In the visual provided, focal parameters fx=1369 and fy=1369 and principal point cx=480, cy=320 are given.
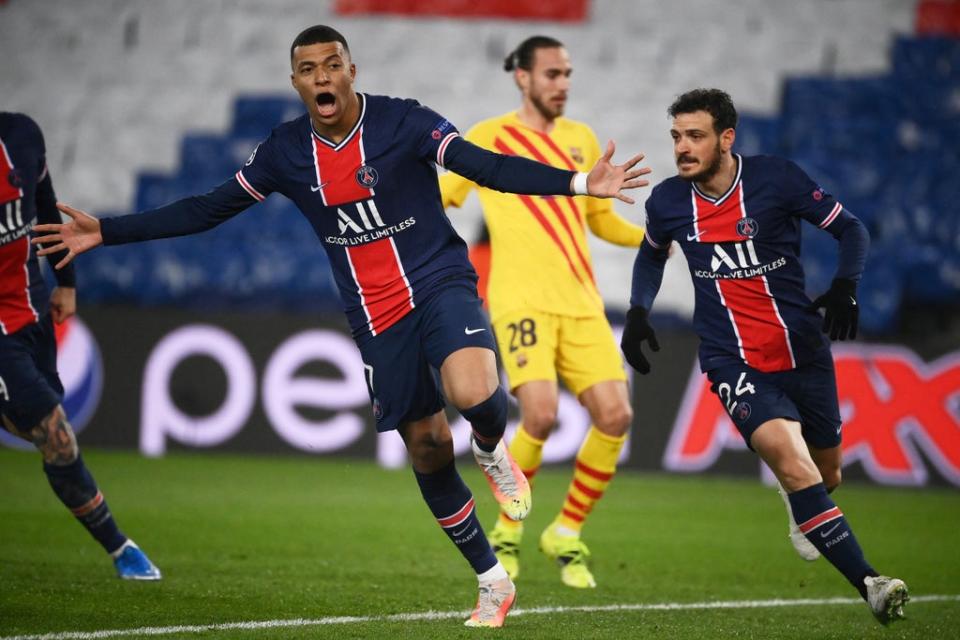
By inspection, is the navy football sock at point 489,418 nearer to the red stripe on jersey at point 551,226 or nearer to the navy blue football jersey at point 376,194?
the navy blue football jersey at point 376,194

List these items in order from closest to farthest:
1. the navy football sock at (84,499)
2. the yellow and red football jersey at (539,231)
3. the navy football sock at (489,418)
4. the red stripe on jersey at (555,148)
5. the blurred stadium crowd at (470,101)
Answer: the navy football sock at (489,418) → the navy football sock at (84,499) → the yellow and red football jersey at (539,231) → the red stripe on jersey at (555,148) → the blurred stadium crowd at (470,101)

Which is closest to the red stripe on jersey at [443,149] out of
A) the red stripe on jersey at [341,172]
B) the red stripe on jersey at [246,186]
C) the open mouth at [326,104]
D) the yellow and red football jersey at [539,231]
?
the red stripe on jersey at [341,172]

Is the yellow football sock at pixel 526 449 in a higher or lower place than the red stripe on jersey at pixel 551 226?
lower

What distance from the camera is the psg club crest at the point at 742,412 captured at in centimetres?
572

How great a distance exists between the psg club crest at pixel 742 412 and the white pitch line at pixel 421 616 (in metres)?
0.94

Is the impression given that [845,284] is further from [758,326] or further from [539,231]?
[539,231]

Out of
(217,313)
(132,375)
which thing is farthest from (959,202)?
(132,375)

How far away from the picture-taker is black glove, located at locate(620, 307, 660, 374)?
20.2 ft

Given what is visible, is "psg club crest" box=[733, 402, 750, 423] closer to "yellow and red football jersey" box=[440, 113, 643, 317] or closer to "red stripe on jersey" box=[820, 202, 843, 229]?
"red stripe on jersey" box=[820, 202, 843, 229]

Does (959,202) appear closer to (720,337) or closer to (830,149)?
(830,149)

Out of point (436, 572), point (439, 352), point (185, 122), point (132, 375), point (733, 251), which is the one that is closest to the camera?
point (439, 352)

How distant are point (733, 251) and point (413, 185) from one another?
144 cm

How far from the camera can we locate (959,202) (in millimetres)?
13938

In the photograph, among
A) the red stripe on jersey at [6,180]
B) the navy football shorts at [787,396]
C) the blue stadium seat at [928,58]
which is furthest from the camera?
the blue stadium seat at [928,58]
